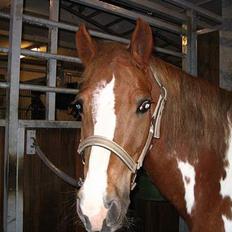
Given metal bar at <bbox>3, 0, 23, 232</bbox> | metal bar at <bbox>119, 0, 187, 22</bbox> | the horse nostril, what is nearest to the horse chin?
the horse nostril

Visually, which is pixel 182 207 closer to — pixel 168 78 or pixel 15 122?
pixel 168 78

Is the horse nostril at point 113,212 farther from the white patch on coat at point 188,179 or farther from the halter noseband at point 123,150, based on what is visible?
the white patch on coat at point 188,179

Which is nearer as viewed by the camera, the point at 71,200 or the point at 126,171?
the point at 126,171

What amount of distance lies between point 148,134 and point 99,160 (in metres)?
0.27

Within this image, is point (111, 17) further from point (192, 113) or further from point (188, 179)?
point (188, 179)

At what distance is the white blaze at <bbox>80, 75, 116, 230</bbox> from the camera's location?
966mm

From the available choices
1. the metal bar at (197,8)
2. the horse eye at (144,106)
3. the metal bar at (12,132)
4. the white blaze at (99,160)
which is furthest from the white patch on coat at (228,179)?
the metal bar at (197,8)

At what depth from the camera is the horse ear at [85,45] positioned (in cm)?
130

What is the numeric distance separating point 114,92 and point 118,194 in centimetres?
36

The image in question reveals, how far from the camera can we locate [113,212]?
1.00m

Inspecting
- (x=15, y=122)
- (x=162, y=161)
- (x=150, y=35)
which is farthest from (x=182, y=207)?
(x=15, y=122)

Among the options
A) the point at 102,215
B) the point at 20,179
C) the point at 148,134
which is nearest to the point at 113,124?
the point at 148,134

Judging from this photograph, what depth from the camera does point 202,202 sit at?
1361 mm

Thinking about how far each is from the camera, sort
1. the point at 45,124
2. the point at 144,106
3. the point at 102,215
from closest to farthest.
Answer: the point at 102,215 → the point at 144,106 → the point at 45,124
